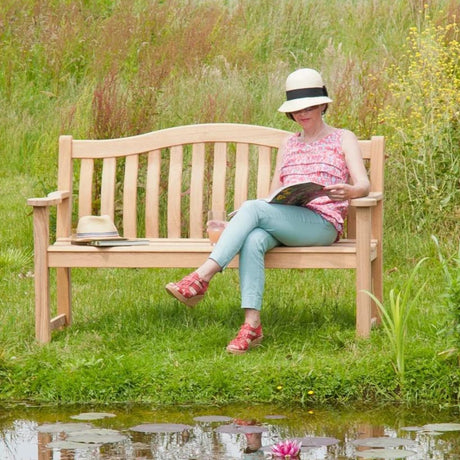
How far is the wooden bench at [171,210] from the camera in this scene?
19.1 feet

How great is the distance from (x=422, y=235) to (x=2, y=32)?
6.51 meters

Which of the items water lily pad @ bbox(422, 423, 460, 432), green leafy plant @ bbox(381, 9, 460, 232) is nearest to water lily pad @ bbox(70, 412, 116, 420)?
water lily pad @ bbox(422, 423, 460, 432)

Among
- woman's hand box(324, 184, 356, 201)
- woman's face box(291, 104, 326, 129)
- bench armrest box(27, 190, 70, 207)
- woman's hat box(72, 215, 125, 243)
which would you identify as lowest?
woman's hat box(72, 215, 125, 243)

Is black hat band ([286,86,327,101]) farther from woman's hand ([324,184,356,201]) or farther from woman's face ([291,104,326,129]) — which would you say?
woman's hand ([324,184,356,201])

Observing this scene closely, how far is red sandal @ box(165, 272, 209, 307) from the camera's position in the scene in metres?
5.69

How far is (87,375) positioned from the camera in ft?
17.6

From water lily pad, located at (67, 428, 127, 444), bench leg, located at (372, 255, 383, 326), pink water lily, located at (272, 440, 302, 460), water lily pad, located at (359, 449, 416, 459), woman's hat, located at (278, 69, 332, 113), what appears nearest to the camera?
pink water lily, located at (272, 440, 302, 460)

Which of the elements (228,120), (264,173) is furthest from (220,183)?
(228,120)

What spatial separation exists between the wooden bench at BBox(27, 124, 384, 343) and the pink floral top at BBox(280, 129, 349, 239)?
15 cm

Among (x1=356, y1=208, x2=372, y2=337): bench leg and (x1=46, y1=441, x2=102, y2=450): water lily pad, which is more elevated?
(x1=356, y1=208, x2=372, y2=337): bench leg

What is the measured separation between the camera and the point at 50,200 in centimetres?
597

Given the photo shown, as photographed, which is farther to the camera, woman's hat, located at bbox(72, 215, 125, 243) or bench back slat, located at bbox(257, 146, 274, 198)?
bench back slat, located at bbox(257, 146, 274, 198)

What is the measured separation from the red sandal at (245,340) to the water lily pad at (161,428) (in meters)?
0.97

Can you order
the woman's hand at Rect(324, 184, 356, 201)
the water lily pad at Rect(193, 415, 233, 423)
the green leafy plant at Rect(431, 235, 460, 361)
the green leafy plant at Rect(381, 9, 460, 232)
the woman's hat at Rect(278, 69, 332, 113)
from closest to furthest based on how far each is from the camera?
the water lily pad at Rect(193, 415, 233, 423) < the green leafy plant at Rect(431, 235, 460, 361) < the woman's hand at Rect(324, 184, 356, 201) < the woman's hat at Rect(278, 69, 332, 113) < the green leafy plant at Rect(381, 9, 460, 232)
